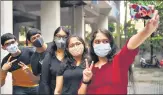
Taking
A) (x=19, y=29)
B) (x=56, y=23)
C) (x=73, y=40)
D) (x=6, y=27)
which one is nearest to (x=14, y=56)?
(x=73, y=40)

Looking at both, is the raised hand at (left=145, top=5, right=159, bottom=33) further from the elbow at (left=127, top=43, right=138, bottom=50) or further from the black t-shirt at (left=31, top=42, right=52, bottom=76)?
the black t-shirt at (left=31, top=42, right=52, bottom=76)

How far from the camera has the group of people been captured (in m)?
2.36

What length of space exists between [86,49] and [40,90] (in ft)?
2.88

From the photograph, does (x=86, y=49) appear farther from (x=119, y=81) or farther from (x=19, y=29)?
(x=19, y=29)

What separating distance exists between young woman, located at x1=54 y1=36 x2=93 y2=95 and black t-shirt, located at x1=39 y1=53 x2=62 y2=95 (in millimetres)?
423

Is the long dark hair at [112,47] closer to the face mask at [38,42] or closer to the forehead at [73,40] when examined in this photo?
the forehead at [73,40]

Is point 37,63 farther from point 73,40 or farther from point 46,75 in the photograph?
point 73,40

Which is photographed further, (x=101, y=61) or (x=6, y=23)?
(x=6, y=23)

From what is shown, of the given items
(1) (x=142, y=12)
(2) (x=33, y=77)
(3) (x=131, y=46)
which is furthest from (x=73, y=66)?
(2) (x=33, y=77)

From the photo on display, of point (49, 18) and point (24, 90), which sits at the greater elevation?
point (49, 18)

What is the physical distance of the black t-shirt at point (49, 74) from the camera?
3.39 meters

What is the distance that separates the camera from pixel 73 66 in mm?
2887

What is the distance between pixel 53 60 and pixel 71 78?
0.64 meters

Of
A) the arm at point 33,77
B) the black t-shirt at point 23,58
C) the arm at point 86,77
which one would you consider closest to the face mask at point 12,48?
the black t-shirt at point 23,58
